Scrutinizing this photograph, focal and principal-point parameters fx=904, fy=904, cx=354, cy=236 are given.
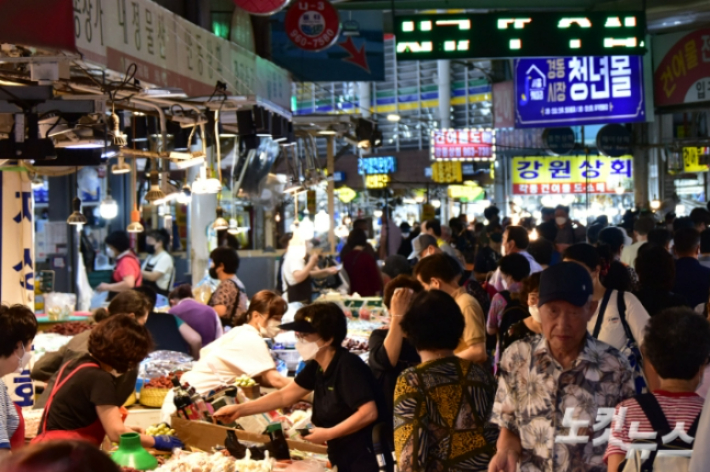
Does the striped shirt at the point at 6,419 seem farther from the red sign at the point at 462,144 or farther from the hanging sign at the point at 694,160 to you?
the red sign at the point at 462,144

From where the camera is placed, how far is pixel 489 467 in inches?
133

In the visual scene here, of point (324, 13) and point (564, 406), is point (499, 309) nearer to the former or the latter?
point (564, 406)

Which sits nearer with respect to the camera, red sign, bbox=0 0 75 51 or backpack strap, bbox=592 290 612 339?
backpack strap, bbox=592 290 612 339

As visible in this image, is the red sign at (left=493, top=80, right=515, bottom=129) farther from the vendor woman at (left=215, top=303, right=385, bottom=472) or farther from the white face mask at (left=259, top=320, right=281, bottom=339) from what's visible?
the vendor woman at (left=215, top=303, right=385, bottom=472)

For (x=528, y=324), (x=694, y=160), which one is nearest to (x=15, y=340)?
(x=528, y=324)

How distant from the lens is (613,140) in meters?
20.3

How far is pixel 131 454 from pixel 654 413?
2.55 m

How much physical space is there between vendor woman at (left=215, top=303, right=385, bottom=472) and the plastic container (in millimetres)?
794

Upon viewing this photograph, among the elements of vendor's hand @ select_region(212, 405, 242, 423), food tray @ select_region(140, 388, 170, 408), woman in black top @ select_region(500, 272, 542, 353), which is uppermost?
woman in black top @ select_region(500, 272, 542, 353)

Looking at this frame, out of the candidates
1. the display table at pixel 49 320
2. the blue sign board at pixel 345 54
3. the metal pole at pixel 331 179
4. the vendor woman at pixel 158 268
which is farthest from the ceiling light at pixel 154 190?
the metal pole at pixel 331 179

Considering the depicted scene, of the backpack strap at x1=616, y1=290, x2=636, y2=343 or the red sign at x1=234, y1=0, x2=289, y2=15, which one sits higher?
the red sign at x1=234, y1=0, x2=289, y2=15

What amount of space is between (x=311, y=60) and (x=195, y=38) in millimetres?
4892

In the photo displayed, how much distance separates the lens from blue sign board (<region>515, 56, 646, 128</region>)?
16.9 meters

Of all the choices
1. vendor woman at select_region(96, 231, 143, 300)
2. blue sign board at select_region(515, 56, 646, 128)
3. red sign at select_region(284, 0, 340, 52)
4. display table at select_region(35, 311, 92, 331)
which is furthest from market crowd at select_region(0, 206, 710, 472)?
blue sign board at select_region(515, 56, 646, 128)
